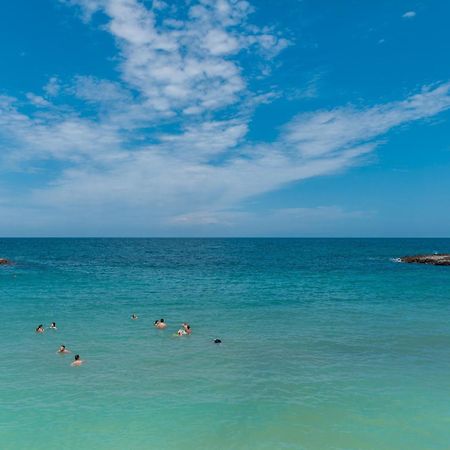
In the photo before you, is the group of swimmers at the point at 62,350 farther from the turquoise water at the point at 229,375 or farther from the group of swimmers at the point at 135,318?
the turquoise water at the point at 229,375

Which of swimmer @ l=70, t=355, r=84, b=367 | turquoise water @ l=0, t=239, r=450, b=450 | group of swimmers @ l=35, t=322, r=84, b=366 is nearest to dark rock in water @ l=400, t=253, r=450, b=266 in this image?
turquoise water @ l=0, t=239, r=450, b=450

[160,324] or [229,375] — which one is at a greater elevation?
[160,324]

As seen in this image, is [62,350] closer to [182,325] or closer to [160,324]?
[160,324]

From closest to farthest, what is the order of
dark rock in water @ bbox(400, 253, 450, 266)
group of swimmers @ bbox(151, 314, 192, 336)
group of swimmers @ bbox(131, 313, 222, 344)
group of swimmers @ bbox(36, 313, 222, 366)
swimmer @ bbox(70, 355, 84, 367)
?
swimmer @ bbox(70, 355, 84, 367)
group of swimmers @ bbox(36, 313, 222, 366)
group of swimmers @ bbox(131, 313, 222, 344)
group of swimmers @ bbox(151, 314, 192, 336)
dark rock in water @ bbox(400, 253, 450, 266)

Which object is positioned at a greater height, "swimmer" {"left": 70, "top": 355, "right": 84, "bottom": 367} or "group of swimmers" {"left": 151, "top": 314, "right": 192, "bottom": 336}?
"group of swimmers" {"left": 151, "top": 314, "right": 192, "bottom": 336}

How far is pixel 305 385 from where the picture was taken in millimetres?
19344

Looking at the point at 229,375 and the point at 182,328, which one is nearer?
the point at 229,375

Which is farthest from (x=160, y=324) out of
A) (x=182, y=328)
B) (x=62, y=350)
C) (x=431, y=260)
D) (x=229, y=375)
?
(x=431, y=260)

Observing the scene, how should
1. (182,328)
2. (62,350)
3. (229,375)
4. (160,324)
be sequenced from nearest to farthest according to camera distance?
(229,375) < (62,350) < (182,328) < (160,324)

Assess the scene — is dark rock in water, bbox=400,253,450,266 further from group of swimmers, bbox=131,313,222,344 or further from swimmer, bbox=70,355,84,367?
swimmer, bbox=70,355,84,367

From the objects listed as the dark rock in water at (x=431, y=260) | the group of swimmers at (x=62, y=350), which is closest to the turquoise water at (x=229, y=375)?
the group of swimmers at (x=62, y=350)

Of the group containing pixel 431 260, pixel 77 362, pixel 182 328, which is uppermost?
pixel 431 260

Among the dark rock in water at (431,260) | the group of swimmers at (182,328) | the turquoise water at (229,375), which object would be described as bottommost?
the turquoise water at (229,375)

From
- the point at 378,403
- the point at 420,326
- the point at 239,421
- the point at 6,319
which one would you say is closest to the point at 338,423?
the point at 378,403
